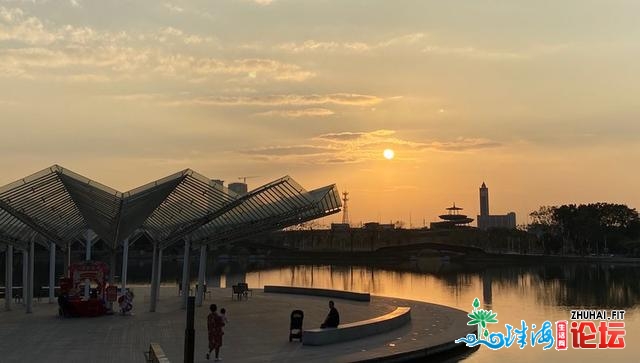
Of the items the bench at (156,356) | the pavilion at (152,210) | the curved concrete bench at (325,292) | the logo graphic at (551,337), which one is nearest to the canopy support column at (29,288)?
the pavilion at (152,210)

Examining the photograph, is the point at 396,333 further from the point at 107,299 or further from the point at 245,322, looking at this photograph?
the point at 107,299

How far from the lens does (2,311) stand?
31422 mm

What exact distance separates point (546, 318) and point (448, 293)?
58.4 ft

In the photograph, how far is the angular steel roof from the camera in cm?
2635

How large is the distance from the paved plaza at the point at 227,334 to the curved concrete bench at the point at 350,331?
0.29 metres

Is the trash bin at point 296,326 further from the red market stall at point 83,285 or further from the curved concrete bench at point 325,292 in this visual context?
the curved concrete bench at point 325,292

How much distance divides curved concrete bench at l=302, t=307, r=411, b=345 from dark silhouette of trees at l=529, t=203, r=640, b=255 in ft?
391

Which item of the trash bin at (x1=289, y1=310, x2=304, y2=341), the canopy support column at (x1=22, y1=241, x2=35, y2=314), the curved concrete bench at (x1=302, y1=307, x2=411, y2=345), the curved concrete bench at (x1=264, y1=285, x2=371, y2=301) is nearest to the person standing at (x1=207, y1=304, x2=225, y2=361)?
the curved concrete bench at (x1=302, y1=307, x2=411, y2=345)

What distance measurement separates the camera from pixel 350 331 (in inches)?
823

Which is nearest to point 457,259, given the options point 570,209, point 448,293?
point 570,209

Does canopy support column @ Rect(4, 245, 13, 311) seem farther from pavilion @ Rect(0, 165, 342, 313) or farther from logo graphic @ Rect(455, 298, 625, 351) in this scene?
logo graphic @ Rect(455, 298, 625, 351)

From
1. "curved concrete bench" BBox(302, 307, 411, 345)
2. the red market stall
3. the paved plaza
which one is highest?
the red market stall

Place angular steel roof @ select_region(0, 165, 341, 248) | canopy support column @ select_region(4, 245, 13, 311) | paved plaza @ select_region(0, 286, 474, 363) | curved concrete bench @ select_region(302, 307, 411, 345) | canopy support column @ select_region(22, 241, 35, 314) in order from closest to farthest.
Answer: paved plaza @ select_region(0, 286, 474, 363)
curved concrete bench @ select_region(302, 307, 411, 345)
angular steel roof @ select_region(0, 165, 341, 248)
canopy support column @ select_region(22, 241, 35, 314)
canopy support column @ select_region(4, 245, 13, 311)

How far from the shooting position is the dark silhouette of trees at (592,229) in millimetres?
131750
